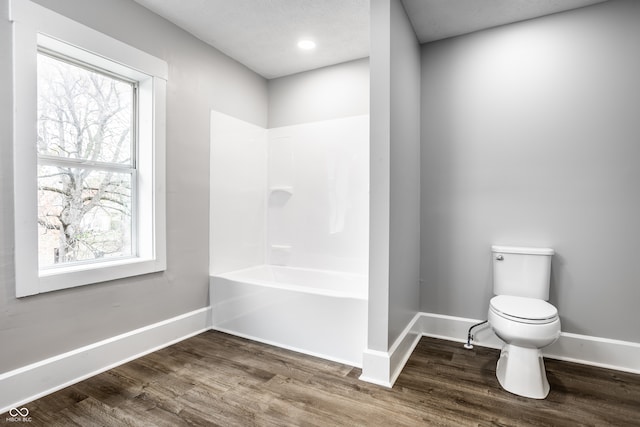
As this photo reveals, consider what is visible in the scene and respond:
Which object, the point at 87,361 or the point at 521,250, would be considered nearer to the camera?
the point at 87,361

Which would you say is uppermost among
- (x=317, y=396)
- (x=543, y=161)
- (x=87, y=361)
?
(x=543, y=161)

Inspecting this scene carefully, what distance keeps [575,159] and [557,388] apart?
4.98 feet

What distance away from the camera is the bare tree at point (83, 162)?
2014 millimetres

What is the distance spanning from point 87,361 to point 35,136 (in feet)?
4.51

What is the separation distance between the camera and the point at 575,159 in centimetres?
235

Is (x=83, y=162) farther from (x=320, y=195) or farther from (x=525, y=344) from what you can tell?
(x=525, y=344)

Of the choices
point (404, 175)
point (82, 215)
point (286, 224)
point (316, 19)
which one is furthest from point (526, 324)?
point (82, 215)

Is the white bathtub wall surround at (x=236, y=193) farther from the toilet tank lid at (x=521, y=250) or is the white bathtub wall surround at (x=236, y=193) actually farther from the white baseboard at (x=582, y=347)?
the toilet tank lid at (x=521, y=250)

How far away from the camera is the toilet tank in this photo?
2.30 m

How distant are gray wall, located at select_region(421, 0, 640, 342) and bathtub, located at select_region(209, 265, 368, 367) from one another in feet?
2.88

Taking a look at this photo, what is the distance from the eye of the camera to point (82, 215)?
220cm

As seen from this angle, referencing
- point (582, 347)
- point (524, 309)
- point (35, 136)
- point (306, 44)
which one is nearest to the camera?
point (35, 136)

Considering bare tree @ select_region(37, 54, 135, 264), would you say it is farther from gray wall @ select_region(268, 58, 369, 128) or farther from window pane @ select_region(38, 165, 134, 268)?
gray wall @ select_region(268, 58, 369, 128)

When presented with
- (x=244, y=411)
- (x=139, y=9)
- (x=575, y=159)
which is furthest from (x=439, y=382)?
(x=139, y=9)
